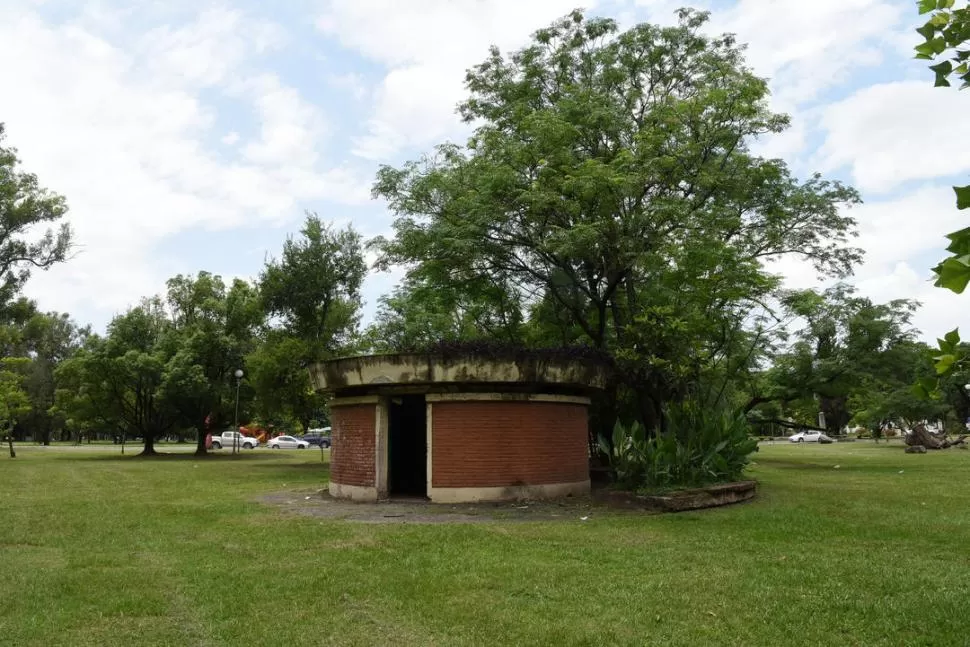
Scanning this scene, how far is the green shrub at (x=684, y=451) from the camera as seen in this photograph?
14.6m

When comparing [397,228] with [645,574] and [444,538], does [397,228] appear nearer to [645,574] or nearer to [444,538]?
[444,538]

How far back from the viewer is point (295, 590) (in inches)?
293

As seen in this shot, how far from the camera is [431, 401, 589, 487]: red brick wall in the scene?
14680mm

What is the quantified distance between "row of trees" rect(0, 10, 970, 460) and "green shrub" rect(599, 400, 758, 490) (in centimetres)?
112

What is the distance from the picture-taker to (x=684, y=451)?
1475cm

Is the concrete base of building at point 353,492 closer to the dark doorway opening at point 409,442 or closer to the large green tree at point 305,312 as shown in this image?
the dark doorway opening at point 409,442

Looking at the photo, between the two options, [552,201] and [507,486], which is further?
[552,201]

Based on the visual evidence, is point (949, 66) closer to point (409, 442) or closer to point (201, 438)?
point (409, 442)

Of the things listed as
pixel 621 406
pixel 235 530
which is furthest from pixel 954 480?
pixel 235 530

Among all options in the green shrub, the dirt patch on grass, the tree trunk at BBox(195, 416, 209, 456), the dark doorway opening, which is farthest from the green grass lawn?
the tree trunk at BBox(195, 416, 209, 456)

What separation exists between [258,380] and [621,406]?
18651 millimetres

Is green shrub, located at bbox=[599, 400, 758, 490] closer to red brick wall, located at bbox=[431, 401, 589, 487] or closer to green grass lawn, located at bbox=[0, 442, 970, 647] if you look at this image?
green grass lawn, located at bbox=[0, 442, 970, 647]

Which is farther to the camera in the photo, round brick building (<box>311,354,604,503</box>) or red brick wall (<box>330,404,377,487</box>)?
red brick wall (<box>330,404,377,487</box>)

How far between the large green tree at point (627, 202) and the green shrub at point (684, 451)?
1108mm
